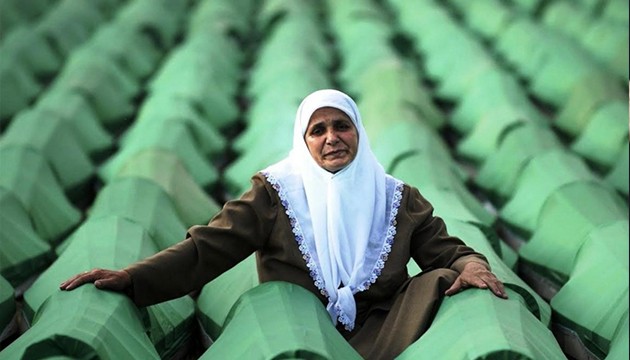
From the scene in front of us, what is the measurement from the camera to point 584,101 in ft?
12.0

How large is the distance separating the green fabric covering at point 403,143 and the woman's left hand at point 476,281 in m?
1.05

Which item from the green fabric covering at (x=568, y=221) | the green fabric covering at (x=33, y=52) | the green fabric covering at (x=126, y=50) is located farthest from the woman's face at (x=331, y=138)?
the green fabric covering at (x=33, y=52)

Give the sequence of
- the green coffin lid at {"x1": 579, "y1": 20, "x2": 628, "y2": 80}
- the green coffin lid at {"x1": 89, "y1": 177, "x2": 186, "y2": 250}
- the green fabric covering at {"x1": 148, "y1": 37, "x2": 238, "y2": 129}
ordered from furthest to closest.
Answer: the green coffin lid at {"x1": 579, "y1": 20, "x2": 628, "y2": 80}
the green fabric covering at {"x1": 148, "y1": 37, "x2": 238, "y2": 129}
the green coffin lid at {"x1": 89, "y1": 177, "x2": 186, "y2": 250}

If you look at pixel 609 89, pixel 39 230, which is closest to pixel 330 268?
pixel 39 230

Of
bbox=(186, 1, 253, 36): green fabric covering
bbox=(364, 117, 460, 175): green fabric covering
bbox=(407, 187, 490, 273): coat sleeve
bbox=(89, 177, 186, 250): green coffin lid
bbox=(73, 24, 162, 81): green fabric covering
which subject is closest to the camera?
bbox=(407, 187, 490, 273): coat sleeve

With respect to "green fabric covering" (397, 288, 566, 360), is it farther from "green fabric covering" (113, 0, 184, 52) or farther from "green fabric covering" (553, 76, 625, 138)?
"green fabric covering" (113, 0, 184, 52)

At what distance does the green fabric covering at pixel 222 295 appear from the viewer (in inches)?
81.5

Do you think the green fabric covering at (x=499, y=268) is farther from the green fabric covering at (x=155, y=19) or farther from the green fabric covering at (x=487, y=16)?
the green fabric covering at (x=155, y=19)

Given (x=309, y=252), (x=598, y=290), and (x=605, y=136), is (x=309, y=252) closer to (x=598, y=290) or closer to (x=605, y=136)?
(x=598, y=290)

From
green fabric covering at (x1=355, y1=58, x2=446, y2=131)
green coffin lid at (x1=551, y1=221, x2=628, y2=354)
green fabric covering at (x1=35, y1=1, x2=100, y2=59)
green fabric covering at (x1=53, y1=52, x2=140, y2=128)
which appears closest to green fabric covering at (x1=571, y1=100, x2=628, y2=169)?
green fabric covering at (x1=355, y1=58, x2=446, y2=131)

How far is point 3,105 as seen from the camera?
401 centimetres

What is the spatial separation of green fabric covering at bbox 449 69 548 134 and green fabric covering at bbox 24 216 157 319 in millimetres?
1618

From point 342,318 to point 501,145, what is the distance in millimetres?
1499

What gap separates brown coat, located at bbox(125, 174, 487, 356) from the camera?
1.78 meters
